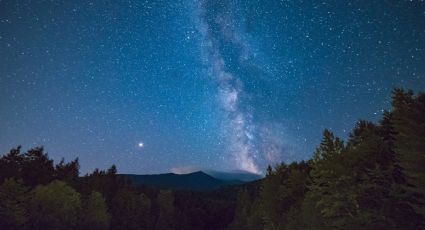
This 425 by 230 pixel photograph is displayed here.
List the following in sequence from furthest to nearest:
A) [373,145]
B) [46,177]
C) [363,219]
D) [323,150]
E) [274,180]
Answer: [46,177]
[274,180]
[323,150]
[373,145]
[363,219]

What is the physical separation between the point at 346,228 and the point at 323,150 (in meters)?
10.2

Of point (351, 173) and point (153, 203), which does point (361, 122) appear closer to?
point (351, 173)

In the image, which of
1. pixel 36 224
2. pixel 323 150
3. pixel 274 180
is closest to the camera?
pixel 323 150

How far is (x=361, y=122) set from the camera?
4325 centimetres

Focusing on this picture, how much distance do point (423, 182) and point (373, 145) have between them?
28.6 feet

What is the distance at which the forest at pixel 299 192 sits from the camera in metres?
28.5

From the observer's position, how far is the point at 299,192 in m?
59.0

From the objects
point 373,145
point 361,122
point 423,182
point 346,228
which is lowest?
point 346,228

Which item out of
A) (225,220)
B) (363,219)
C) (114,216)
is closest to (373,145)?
(363,219)

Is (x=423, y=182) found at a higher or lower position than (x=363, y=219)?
higher

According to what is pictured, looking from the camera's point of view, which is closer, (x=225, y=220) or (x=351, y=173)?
(x=351, y=173)

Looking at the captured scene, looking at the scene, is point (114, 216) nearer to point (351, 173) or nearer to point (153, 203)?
point (153, 203)

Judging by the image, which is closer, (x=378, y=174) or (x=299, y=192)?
(x=378, y=174)

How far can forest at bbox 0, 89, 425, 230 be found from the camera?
2853 cm
